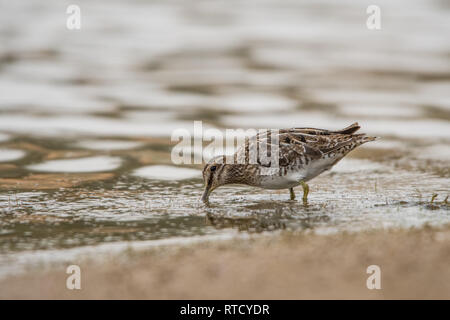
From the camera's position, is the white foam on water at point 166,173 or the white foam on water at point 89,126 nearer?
the white foam on water at point 166,173

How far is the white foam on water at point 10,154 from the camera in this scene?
11166mm

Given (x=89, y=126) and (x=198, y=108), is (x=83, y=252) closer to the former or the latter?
(x=89, y=126)

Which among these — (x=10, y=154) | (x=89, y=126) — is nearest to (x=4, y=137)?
(x=10, y=154)

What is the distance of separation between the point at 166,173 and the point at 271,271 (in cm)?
414

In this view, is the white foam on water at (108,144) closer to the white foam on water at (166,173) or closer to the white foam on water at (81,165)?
the white foam on water at (81,165)

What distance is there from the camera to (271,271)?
676 cm

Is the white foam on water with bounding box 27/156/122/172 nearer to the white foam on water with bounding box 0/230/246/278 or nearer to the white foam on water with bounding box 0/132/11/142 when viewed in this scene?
the white foam on water with bounding box 0/132/11/142

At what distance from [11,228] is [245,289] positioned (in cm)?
301

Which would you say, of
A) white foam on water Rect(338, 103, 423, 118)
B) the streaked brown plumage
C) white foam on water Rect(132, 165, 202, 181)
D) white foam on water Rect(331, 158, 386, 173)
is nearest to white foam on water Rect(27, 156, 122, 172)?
white foam on water Rect(132, 165, 202, 181)

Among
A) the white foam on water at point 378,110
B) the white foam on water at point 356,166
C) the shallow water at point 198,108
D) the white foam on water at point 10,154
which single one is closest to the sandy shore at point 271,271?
the shallow water at point 198,108

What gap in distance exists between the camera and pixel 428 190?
376 inches

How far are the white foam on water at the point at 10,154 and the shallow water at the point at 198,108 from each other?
0.10 ft

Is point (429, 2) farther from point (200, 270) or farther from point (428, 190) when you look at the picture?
point (200, 270)
